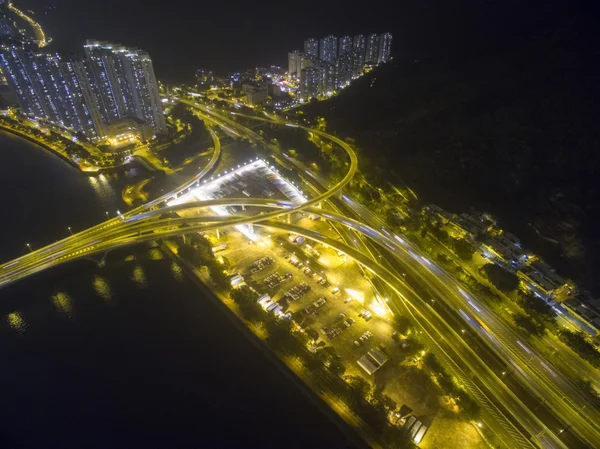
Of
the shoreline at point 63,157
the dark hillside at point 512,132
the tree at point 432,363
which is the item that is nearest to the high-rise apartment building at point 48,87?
the shoreline at point 63,157

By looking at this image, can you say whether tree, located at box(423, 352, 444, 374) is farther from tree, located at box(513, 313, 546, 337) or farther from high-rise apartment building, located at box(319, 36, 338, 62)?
high-rise apartment building, located at box(319, 36, 338, 62)

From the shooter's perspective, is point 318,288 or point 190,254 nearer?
point 318,288

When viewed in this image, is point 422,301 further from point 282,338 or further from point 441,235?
point 282,338

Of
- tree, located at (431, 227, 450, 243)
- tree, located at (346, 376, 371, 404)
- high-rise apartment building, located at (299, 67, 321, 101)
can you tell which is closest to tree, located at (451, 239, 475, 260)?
tree, located at (431, 227, 450, 243)

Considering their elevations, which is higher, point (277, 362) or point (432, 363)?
point (432, 363)

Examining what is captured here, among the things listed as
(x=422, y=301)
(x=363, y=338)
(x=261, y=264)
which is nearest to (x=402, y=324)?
(x=422, y=301)

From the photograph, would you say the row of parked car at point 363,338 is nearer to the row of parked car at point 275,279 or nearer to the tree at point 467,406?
the tree at point 467,406

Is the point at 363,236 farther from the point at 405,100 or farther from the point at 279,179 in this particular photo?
the point at 405,100
